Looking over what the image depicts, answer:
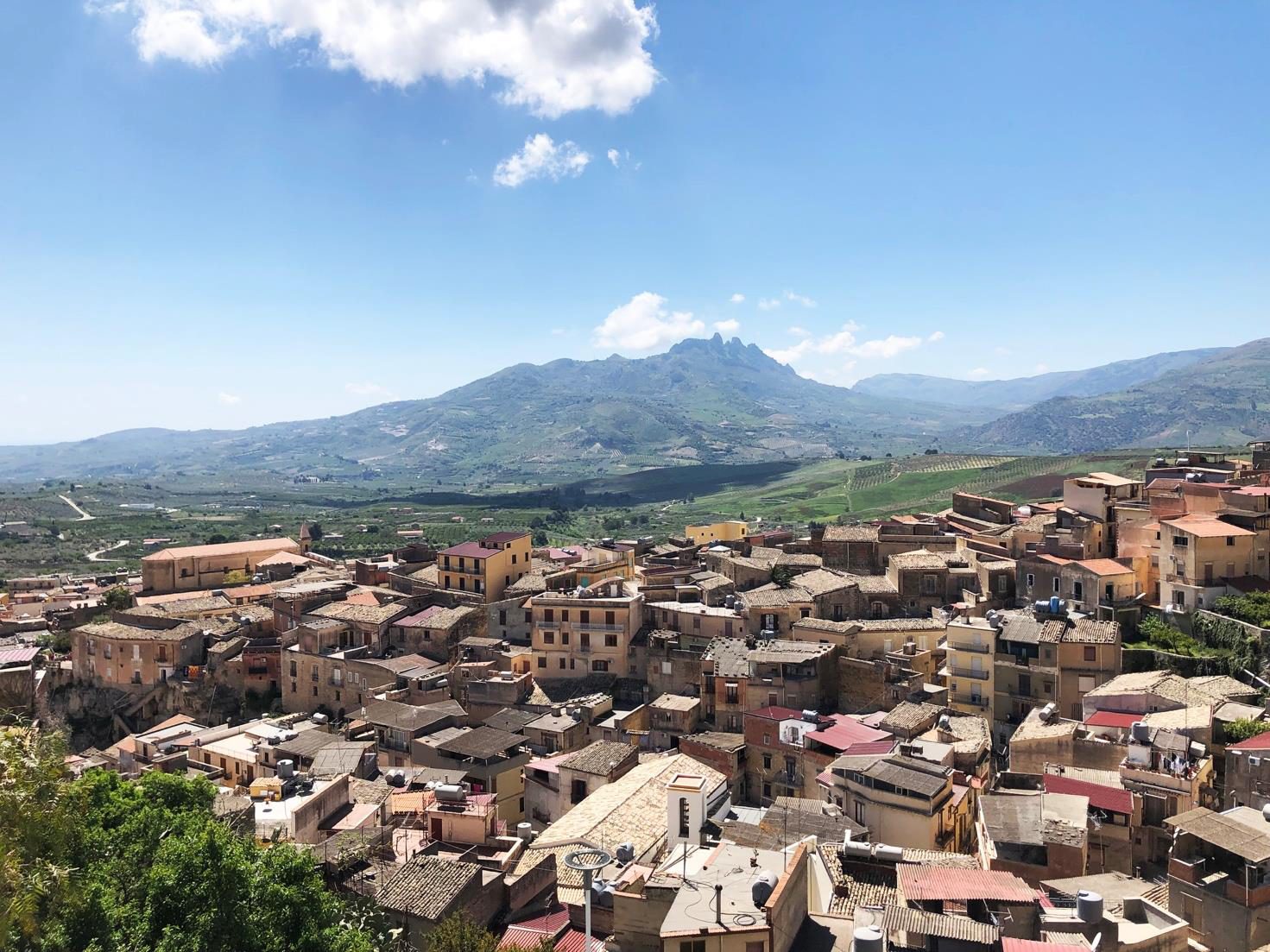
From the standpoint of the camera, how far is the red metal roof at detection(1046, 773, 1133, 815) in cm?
2377

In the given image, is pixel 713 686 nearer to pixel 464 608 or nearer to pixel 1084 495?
pixel 464 608

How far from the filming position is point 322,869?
21.0 metres

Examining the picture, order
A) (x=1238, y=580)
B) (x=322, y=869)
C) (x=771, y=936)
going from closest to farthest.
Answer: (x=771, y=936) → (x=322, y=869) → (x=1238, y=580)

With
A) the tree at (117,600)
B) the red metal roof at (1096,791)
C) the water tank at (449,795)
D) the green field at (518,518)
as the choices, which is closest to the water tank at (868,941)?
the red metal roof at (1096,791)

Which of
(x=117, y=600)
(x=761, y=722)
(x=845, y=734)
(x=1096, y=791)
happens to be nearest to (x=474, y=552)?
(x=761, y=722)

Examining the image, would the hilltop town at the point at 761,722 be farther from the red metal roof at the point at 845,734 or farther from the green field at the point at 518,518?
the green field at the point at 518,518

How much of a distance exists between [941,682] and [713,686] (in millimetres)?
9882

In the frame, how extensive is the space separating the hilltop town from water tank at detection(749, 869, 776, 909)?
7 centimetres

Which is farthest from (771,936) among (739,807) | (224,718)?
(224,718)

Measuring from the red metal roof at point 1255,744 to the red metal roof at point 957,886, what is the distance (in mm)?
10422

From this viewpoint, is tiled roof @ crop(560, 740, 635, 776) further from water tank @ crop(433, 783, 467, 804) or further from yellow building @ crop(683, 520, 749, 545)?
yellow building @ crop(683, 520, 749, 545)

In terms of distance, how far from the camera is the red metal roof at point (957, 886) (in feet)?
56.5

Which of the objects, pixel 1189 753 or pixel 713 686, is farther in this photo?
pixel 713 686

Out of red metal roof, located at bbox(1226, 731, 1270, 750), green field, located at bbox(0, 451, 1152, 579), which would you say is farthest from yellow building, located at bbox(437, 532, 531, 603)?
green field, located at bbox(0, 451, 1152, 579)
